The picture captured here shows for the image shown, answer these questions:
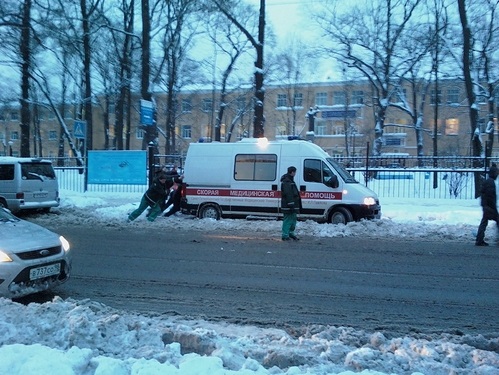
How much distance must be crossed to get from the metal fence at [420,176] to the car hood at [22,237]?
13686 millimetres

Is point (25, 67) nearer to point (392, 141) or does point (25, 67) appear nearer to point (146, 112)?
point (146, 112)

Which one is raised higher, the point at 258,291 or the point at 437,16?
the point at 437,16

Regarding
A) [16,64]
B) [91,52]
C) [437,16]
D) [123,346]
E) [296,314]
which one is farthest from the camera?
[437,16]

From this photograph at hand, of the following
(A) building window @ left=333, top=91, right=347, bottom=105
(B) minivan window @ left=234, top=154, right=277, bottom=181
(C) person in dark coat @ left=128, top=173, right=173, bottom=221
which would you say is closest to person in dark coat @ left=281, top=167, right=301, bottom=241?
(B) minivan window @ left=234, top=154, right=277, bottom=181

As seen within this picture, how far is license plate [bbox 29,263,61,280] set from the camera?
20.8 feet

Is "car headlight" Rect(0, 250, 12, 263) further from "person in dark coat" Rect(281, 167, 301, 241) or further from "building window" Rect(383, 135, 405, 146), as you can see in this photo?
"building window" Rect(383, 135, 405, 146)

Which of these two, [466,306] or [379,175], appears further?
[379,175]

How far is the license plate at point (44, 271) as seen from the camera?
6326 millimetres

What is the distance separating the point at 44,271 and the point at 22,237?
52cm

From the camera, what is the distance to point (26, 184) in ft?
54.0

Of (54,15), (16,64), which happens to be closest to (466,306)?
(54,15)

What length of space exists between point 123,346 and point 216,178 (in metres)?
10.6

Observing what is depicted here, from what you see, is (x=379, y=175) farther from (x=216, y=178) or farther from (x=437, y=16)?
(x=437, y=16)

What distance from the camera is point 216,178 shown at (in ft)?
50.0
